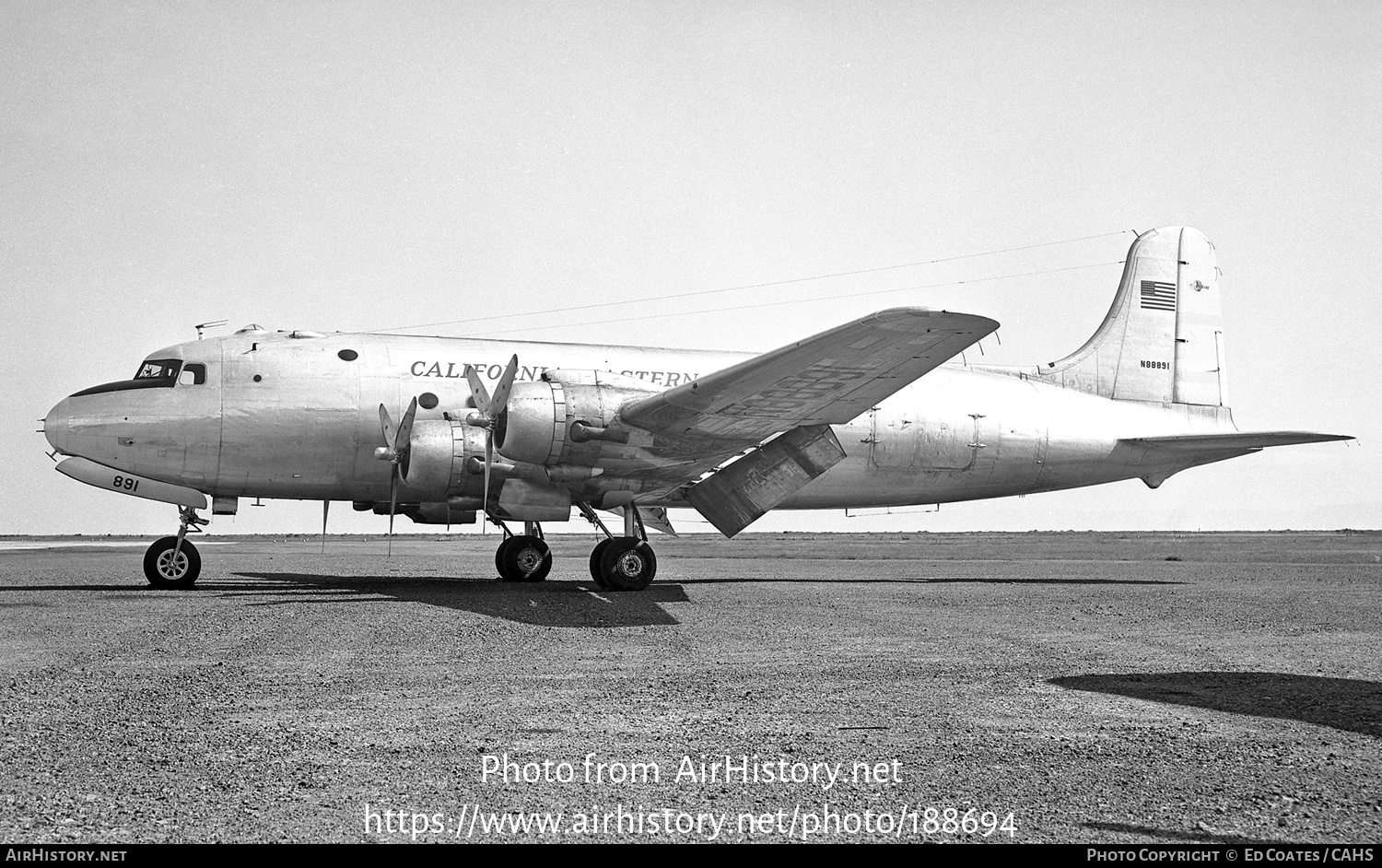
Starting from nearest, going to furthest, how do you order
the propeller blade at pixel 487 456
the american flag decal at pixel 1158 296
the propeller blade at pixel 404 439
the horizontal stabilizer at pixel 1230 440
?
the propeller blade at pixel 487 456 < the propeller blade at pixel 404 439 < the horizontal stabilizer at pixel 1230 440 < the american flag decal at pixel 1158 296

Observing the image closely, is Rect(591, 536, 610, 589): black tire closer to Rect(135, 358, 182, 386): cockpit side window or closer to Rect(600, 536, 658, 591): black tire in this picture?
Rect(600, 536, 658, 591): black tire

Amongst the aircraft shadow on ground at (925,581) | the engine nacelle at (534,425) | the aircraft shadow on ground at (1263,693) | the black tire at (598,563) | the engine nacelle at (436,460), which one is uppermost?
the engine nacelle at (534,425)

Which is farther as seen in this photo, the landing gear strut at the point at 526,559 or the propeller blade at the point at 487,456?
the landing gear strut at the point at 526,559

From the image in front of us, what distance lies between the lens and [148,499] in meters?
18.5

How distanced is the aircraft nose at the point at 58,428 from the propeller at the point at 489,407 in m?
6.67

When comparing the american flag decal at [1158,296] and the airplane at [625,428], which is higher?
the american flag decal at [1158,296]

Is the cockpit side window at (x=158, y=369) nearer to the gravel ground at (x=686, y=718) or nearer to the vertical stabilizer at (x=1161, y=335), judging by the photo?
the gravel ground at (x=686, y=718)

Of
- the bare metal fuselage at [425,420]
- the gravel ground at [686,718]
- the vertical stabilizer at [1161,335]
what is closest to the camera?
the gravel ground at [686,718]

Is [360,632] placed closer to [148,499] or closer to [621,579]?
[621,579]

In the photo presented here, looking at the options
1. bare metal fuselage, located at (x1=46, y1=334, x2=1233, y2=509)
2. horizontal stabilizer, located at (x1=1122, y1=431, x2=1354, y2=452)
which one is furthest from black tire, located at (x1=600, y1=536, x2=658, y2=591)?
horizontal stabilizer, located at (x1=1122, y1=431, x2=1354, y2=452)

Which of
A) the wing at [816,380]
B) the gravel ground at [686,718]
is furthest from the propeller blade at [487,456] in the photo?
the wing at [816,380]

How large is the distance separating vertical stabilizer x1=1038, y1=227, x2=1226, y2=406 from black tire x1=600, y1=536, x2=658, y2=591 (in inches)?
451

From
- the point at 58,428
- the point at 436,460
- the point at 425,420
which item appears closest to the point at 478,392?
the point at 436,460

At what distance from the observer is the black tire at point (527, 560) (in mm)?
19672
